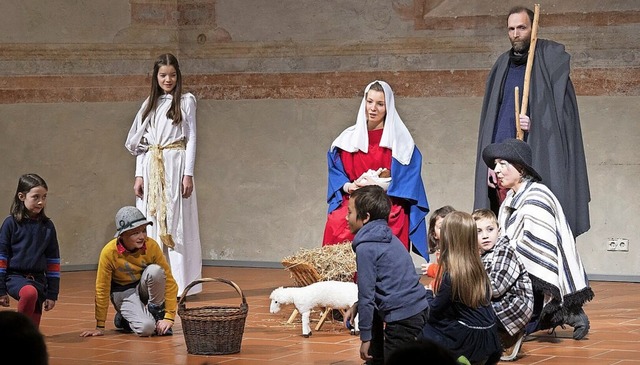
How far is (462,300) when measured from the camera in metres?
4.98

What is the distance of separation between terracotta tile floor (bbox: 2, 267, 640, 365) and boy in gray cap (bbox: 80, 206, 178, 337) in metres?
0.09

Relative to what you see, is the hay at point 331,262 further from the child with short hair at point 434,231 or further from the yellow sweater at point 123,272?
the child with short hair at point 434,231

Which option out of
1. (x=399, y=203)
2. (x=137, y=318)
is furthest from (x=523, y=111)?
(x=137, y=318)

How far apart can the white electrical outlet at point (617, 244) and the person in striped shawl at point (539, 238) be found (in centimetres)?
331

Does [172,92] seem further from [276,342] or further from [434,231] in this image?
[434,231]

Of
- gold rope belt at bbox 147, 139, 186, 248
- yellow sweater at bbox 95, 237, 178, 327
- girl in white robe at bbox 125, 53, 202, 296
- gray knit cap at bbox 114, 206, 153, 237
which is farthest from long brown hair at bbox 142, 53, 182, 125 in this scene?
gray knit cap at bbox 114, 206, 153, 237

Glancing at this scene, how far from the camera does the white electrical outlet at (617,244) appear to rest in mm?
9711

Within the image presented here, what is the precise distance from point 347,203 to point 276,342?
1410mm

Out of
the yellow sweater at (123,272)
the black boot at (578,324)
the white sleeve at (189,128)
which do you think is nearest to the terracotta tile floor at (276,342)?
the black boot at (578,324)

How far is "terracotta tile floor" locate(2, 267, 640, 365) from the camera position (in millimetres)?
5887

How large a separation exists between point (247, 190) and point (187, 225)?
2.32 meters

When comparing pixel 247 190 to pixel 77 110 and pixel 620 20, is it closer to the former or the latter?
pixel 77 110

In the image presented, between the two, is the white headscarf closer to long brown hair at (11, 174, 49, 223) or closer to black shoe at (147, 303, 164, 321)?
black shoe at (147, 303, 164, 321)

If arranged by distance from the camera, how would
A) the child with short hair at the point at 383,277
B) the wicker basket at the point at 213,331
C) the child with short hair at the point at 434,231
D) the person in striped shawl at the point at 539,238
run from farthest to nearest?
the person in striped shawl at the point at 539,238
the wicker basket at the point at 213,331
the child with short hair at the point at 434,231
the child with short hair at the point at 383,277
